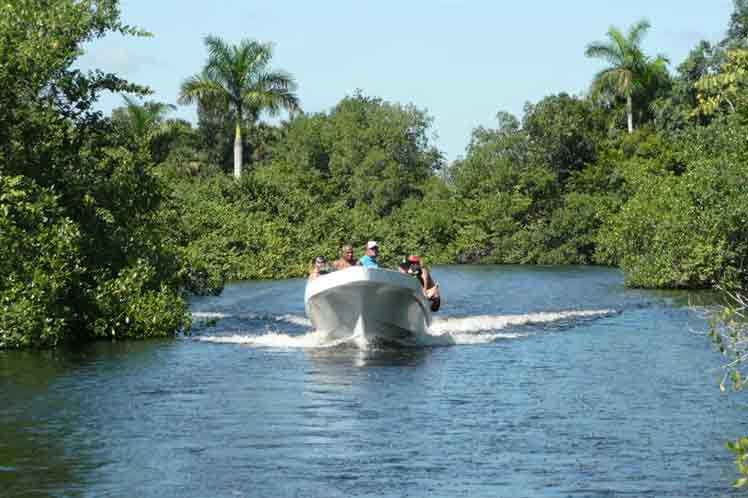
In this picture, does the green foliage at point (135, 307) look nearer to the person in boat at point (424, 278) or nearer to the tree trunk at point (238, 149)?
the person in boat at point (424, 278)

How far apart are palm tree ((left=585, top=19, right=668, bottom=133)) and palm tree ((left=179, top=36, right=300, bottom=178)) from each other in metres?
21.0

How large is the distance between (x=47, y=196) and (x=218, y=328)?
679 centimetres

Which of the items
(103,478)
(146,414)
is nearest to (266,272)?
(146,414)

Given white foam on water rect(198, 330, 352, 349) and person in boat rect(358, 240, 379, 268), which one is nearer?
person in boat rect(358, 240, 379, 268)

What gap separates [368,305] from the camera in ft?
75.2

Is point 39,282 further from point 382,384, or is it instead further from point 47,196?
point 382,384

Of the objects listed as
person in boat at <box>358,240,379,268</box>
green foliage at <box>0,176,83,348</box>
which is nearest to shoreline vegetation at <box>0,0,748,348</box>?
green foliage at <box>0,176,83,348</box>

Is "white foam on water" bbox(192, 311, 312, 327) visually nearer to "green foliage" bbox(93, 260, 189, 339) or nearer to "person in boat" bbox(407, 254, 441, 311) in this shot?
"person in boat" bbox(407, 254, 441, 311)

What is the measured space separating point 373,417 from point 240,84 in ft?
152

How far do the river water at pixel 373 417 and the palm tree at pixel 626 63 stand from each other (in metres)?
46.8

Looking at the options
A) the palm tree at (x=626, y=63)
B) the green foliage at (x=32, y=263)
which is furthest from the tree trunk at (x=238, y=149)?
the green foliage at (x=32, y=263)

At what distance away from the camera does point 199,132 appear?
276ft

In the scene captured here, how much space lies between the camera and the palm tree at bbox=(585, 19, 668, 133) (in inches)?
2844

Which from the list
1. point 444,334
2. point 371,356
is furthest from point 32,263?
point 444,334
